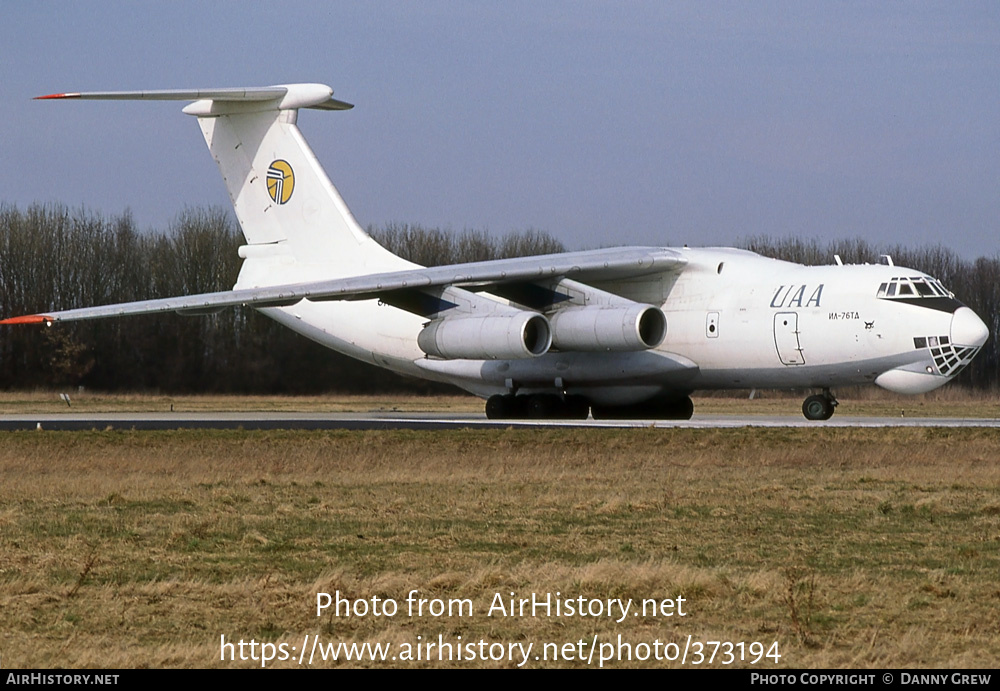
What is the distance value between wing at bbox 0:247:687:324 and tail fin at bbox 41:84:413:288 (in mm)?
2352

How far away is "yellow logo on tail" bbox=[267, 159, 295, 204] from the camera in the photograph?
25031 millimetres

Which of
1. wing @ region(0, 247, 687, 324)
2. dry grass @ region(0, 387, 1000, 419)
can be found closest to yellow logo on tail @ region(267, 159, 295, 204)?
wing @ region(0, 247, 687, 324)

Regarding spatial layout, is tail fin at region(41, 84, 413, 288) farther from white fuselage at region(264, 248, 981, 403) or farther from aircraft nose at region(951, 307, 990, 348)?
aircraft nose at region(951, 307, 990, 348)

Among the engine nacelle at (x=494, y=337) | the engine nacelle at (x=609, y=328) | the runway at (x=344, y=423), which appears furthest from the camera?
the engine nacelle at (x=494, y=337)

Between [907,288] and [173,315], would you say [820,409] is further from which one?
[173,315]

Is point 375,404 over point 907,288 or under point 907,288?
under

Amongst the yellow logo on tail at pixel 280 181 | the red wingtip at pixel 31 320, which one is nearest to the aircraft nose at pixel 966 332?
the yellow logo on tail at pixel 280 181

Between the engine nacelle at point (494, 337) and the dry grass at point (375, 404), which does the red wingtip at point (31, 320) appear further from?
the engine nacelle at point (494, 337)

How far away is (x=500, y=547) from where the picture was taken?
824 centimetres

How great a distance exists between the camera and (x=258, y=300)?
21906mm

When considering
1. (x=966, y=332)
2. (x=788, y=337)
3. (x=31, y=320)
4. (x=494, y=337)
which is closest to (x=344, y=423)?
(x=494, y=337)

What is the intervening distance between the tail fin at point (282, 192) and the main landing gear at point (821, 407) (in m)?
7.87

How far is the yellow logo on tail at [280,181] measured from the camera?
25.0 metres

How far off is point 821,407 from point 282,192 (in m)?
11.0
